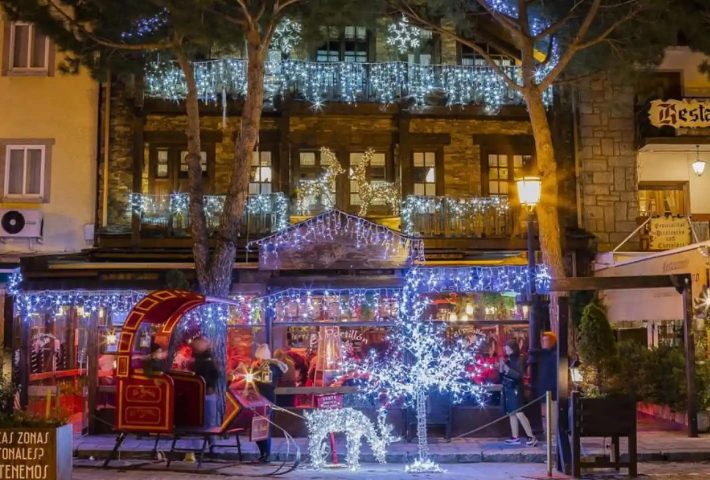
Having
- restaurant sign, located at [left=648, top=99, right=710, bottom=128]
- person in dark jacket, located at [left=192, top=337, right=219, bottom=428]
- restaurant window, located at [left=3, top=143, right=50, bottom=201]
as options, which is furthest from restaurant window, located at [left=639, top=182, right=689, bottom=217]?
restaurant window, located at [left=3, top=143, right=50, bottom=201]

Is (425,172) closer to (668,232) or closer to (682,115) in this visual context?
(668,232)

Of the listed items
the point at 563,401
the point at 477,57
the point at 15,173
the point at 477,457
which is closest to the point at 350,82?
the point at 477,57

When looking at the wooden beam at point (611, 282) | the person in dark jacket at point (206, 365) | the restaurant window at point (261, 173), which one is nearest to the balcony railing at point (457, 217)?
the restaurant window at point (261, 173)

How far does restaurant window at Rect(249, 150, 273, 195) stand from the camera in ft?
68.6

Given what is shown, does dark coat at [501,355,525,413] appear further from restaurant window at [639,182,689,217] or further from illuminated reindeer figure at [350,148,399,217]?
restaurant window at [639,182,689,217]

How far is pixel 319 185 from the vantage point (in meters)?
20.2

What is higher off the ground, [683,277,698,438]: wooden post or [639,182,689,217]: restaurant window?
[639,182,689,217]: restaurant window

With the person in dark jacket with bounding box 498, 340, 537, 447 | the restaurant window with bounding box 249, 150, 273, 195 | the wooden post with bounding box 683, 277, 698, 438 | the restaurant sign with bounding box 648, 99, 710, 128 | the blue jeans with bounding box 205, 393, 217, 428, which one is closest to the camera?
the blue jeans with bounding box 205, 393, 217, 428

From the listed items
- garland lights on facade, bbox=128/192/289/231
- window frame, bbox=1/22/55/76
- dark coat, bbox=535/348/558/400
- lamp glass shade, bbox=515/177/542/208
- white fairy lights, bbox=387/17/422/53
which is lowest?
dark coat, bbox=535/348/558/400

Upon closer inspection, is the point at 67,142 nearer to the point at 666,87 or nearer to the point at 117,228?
the point at 117,228

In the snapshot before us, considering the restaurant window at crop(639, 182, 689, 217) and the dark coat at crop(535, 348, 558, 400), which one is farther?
the restaurant window at crop(639, 182, 689, 217)

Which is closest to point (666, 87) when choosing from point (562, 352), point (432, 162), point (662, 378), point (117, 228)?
point (432, 162)

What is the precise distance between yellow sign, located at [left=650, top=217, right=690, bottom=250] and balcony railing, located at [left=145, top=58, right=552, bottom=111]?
4.58 m

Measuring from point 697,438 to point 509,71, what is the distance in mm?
10341
